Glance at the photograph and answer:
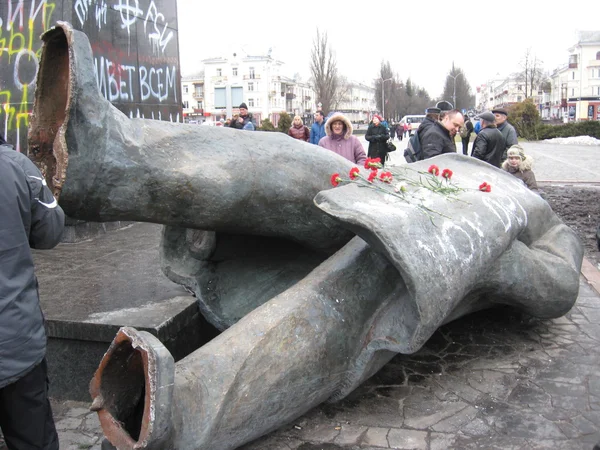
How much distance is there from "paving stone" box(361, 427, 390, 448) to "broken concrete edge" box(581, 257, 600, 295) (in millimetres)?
3310

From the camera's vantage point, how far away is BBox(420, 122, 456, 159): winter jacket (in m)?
6.34

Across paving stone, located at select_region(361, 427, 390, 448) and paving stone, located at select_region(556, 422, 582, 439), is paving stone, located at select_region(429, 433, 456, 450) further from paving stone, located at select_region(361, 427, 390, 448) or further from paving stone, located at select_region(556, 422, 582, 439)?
paving stone, located at select_region(556, 422, 582, 439)

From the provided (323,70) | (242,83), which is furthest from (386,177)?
(242,83)

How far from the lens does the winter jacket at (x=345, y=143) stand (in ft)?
24.5

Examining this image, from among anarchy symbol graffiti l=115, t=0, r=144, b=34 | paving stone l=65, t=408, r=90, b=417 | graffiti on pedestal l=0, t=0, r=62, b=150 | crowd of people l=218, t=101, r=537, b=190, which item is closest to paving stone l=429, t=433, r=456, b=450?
Answer: paving stone l=65, t=408, r=90, b=417

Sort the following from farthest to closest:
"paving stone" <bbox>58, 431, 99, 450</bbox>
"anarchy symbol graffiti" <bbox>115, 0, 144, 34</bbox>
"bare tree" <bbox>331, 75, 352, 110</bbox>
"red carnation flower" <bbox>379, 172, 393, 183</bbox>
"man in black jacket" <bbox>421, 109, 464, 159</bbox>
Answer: "bare tree" <bbox>331, 75, 352, 110</bbox>, "anarchy symbol graffiti" <bbox>115, 0, 144, 34</bbox>, "man in black jacket" <bbox>421, 109, 464, 159</bbox>, "red carnation flower" <bbox>379, 172, 393, 183</bbox>, "paving stone" <bbox>58, 431, 99, 450</bbox>

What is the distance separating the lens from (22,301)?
244cm

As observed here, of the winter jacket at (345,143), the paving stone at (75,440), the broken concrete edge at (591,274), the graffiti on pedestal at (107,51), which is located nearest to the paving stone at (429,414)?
the paving stone at (75,440)

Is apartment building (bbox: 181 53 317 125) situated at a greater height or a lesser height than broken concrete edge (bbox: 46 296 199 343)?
greater

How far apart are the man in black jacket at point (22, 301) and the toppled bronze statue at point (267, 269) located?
24 centimetres

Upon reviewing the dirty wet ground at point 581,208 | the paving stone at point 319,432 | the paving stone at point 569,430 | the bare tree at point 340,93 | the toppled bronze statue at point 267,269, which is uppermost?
the bare tree at point 340,93

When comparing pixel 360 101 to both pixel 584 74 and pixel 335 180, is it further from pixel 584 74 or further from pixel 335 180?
pixel 335 180

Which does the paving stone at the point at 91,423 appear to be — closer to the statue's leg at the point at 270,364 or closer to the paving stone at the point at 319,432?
the statue's leg at the point at 270,364

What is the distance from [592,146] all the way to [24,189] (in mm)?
30763
